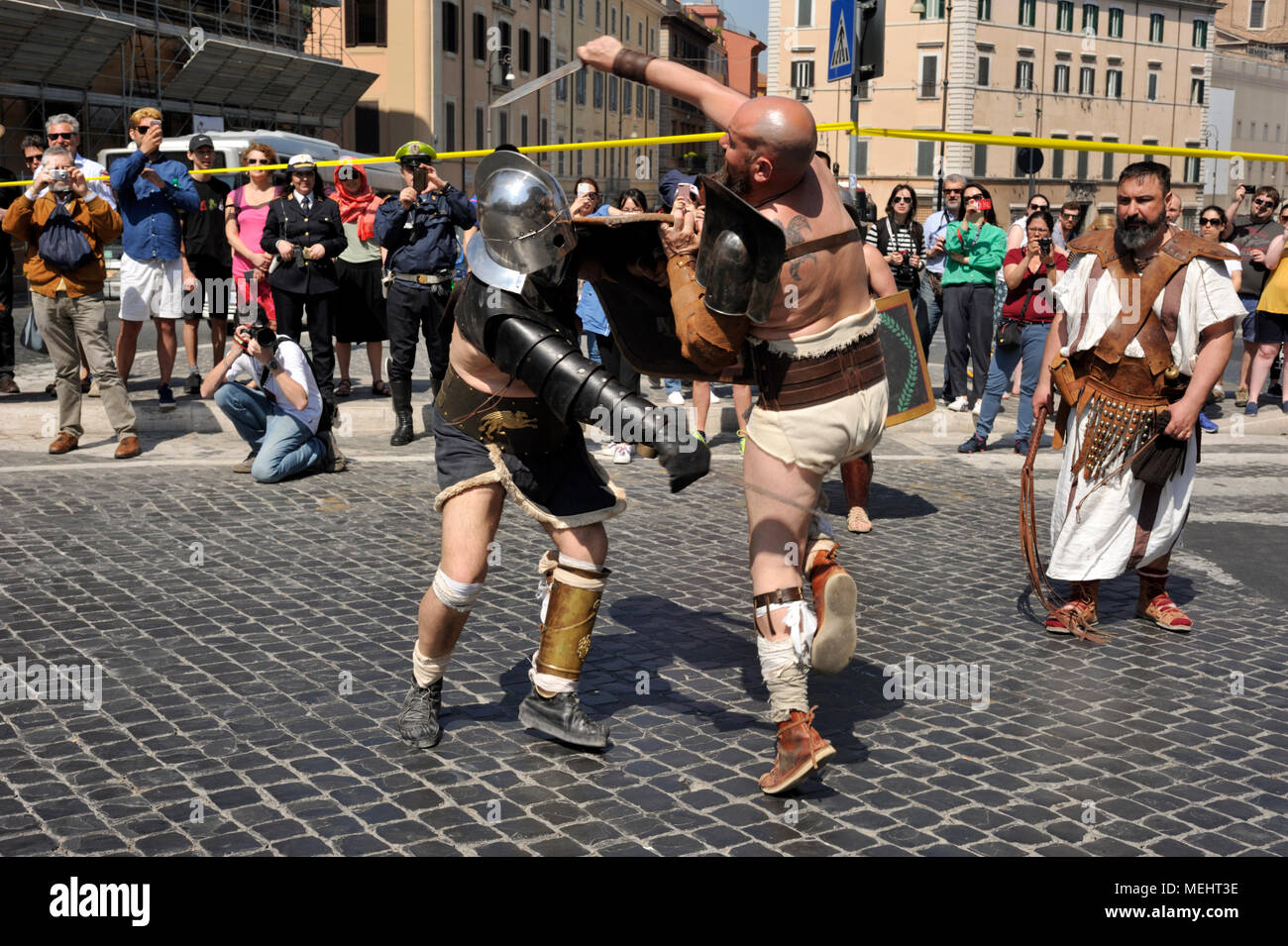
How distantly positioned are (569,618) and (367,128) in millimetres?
38334

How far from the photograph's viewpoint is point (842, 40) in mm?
10250

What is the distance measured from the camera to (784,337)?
3.92 m

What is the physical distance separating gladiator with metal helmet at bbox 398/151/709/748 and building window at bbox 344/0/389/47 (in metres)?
38.8

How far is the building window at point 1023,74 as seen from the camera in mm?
70125

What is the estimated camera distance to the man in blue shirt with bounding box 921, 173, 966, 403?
11.6m

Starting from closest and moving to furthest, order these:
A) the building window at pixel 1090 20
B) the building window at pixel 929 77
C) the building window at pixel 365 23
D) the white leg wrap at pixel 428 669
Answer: the white leg wrap at pixel 428 669 < the building window at pixel 365 23 < the building window at pixel 929 77 < the building window at pixel 1090 20

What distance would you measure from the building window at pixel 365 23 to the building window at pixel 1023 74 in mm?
40246


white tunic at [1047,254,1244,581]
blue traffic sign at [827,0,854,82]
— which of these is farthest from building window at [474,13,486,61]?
white tunic at [1047,254,1244,581]

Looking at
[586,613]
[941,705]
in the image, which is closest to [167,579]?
[586,613]

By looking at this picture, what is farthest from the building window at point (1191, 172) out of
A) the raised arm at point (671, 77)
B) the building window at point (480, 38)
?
the raised arm at point (671, 77)

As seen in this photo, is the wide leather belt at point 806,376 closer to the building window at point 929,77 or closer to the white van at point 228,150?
the white van at point 228,150

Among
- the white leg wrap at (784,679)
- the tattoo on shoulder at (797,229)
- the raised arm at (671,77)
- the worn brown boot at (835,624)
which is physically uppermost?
the raised arm at (671,77)

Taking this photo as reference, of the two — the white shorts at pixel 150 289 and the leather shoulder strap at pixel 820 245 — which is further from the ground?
the leather shoulder strap at pixel 820 245
